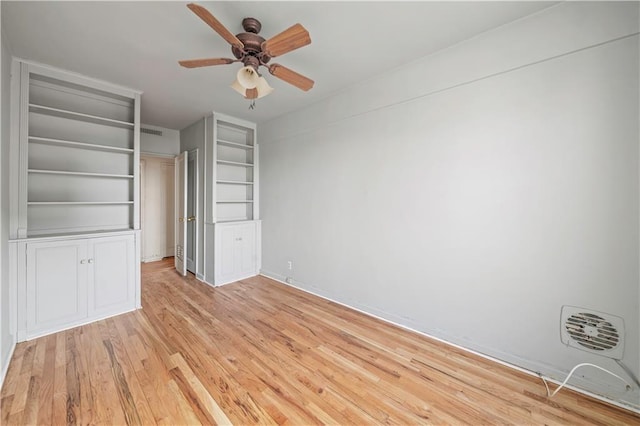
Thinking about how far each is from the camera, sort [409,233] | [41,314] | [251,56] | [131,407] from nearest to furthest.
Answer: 1. [131,407]
2. [251,56]
3. [41,314]
4. [409,233]

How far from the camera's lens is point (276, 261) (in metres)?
3.96

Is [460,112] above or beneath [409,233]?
above

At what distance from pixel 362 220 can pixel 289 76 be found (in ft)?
5.54

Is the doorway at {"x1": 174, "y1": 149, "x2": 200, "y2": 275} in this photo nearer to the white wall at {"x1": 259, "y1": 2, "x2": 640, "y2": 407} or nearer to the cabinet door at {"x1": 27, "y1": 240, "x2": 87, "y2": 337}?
the cabinet door at {"x1": 27, "y1": 240, "x2": 87, "y2": 337}

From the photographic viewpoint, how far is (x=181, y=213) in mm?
4246

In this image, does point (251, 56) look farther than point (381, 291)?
No

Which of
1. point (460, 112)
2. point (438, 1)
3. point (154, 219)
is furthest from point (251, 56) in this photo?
point (154, 219)

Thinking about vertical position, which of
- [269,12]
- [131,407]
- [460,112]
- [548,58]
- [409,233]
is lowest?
[131,407]

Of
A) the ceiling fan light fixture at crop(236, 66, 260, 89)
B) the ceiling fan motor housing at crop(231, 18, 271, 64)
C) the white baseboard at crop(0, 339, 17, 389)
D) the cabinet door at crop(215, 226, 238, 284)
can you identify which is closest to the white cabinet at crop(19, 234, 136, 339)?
the white baseboard at crop(0, 339, 17, 389)

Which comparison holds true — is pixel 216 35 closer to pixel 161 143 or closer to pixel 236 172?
pixel 236 172

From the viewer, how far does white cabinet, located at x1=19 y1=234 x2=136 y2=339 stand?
227cm

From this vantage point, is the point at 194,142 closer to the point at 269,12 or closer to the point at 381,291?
the point at 269,12

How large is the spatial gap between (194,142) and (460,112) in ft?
13.1

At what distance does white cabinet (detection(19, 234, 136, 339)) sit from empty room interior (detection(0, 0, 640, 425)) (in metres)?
0.02
